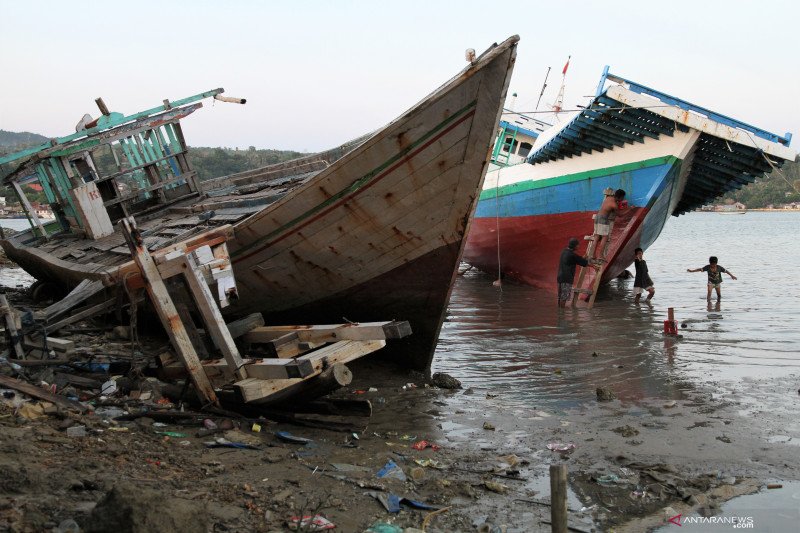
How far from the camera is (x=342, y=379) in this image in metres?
5.19

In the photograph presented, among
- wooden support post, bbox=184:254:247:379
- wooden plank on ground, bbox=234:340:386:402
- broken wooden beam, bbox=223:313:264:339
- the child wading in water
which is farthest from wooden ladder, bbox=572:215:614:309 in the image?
wooden support post, bbox=184:254:247:379

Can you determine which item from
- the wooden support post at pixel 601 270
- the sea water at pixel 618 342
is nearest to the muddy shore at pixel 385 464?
the sea water at pixel 618 342

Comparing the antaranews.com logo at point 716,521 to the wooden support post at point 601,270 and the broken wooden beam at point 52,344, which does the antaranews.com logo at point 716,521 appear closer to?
the broken wooden beam at point 52,344

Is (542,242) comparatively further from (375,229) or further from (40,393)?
(40,393)

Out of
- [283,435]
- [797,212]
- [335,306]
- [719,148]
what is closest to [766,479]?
[283,435]

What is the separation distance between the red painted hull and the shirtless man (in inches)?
11.7

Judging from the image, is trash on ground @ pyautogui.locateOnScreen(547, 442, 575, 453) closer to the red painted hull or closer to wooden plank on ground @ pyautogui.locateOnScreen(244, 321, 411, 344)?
wooden plank on ground @ pyautogui.locateOnScreen(244, 321, 411, 344)

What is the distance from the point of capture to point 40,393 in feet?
16.2

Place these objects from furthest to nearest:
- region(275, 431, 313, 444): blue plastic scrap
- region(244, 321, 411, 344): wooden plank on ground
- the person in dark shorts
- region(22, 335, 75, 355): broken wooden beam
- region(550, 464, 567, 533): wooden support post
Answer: the person in dark shorts, region(22, 335, 75, 355): broken wooden beam, region(244, 321, 411, 344): wooden plank on ground, region(275, 431, 313, 444): blue plastic scrap, region(550, 464, 567, 533): wooden support post

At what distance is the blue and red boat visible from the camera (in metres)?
11.8

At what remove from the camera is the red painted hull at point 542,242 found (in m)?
13.1

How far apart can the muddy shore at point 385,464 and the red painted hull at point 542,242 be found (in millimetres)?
7264

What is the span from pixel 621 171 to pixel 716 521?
993cm

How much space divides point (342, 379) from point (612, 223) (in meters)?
8.70
